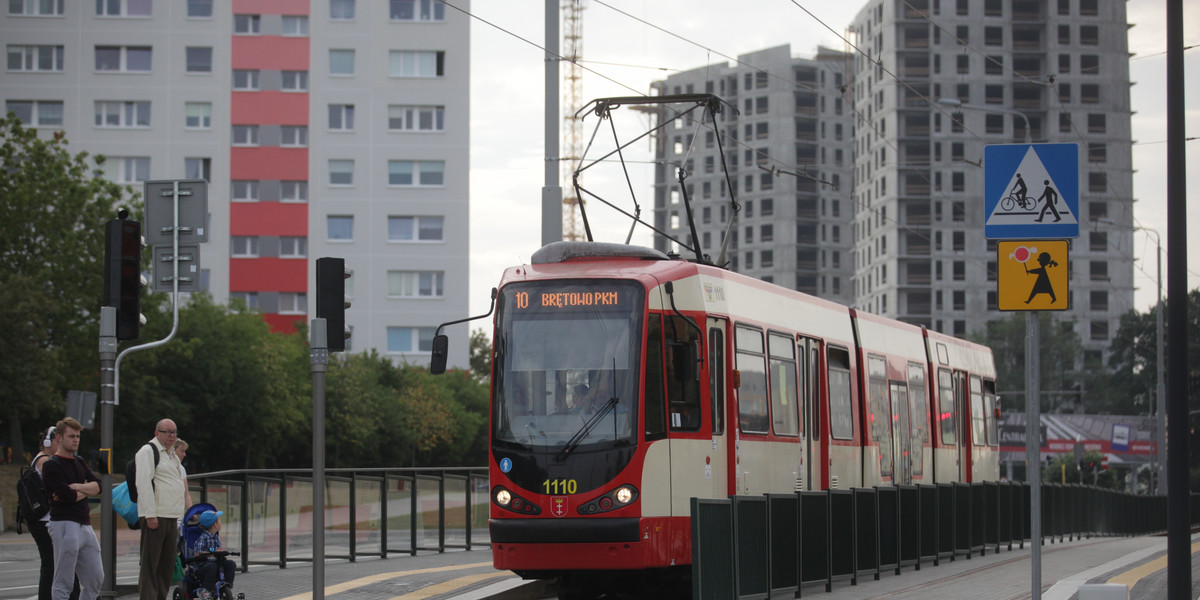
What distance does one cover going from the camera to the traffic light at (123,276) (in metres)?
11.9

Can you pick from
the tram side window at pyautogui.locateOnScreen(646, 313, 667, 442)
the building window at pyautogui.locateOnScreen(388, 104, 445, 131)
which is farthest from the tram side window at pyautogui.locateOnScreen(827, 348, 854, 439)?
the building window at pyautogui.locateOnScreen(388, 104, 445, 131)

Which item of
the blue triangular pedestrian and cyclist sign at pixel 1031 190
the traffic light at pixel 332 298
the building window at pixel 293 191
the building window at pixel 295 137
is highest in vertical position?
the building window at pixel 295 137

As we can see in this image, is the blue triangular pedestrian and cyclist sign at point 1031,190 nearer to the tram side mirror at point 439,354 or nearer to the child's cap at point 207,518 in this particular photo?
the tram side mirror at point 439,354

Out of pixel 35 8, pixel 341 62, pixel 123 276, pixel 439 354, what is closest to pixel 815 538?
pixel 439 354

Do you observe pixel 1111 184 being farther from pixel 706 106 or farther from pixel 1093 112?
pixel 706 106

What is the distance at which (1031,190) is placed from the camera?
975cm

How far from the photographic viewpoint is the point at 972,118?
409ft

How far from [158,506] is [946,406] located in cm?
1549

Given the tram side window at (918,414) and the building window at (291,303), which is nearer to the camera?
the tram side window at (918,414)

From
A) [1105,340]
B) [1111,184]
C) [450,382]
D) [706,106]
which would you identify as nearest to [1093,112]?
[1111,184]

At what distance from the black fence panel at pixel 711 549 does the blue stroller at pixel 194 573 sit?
395 cm

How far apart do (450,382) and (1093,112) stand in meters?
68.7

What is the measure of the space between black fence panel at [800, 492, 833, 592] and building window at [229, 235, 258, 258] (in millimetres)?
65063

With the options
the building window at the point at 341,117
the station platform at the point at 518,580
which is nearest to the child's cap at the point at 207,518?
the station platform at the point at 518,580
